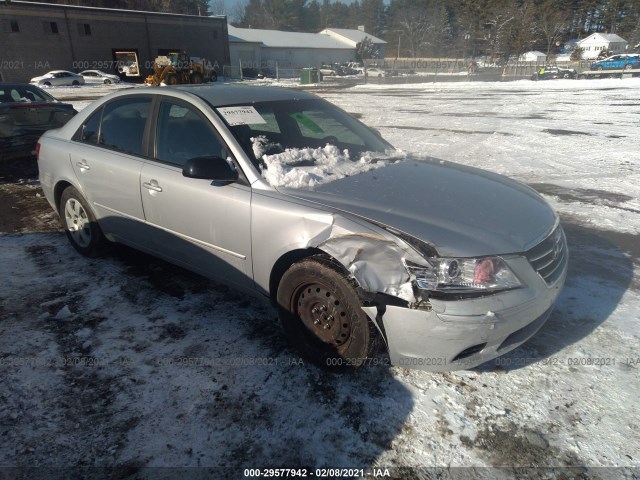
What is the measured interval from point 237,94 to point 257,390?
234 centimetres

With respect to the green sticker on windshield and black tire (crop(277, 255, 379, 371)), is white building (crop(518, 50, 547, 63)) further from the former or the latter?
black tire (crop(277, 255, 379, 371))

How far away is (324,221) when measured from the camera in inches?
98.5

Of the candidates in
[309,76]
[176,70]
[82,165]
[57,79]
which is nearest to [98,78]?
[57,79]

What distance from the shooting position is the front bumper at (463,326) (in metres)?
2.23

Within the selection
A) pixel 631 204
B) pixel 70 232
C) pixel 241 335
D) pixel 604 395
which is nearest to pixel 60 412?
pixel 241 335

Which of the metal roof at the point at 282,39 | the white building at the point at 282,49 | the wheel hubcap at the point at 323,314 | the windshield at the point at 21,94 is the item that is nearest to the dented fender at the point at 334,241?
the wheel hubcap at the point at 323,314

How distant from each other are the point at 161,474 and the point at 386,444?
1083mm

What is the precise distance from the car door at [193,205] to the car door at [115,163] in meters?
0.19

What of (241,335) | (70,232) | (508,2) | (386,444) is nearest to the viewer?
(386,444)

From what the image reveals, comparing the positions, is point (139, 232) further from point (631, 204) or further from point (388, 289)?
point (631, 204)

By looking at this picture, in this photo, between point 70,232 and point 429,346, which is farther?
point 70,232

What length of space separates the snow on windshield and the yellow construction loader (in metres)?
31.1

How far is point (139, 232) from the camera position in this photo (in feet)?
12.1

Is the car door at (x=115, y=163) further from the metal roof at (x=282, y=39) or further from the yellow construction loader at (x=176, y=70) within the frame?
the metal roof at (x=282, y=39)
